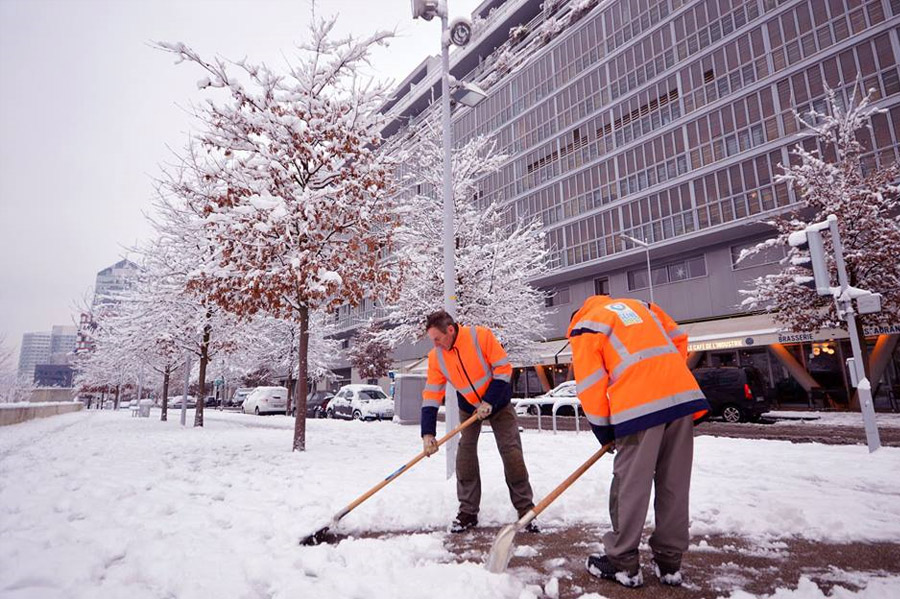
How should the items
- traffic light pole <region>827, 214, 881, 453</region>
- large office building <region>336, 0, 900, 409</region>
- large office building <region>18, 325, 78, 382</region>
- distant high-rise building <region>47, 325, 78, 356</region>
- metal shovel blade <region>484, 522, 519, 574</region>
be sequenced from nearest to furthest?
metal shovel blade <region>484, 522, 519, 574</region> < traffic light pole <region>827, 214, 881, 453</region> < large office building <region>336, 0, 900, 409</region> < large office building <region>18, 325, 78, 382</region> < distant high-rise building <region>47, 325, 78, 356</region>

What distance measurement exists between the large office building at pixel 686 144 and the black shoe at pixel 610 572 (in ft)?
51.0

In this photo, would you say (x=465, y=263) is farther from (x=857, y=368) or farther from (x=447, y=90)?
(x=857, y=368)

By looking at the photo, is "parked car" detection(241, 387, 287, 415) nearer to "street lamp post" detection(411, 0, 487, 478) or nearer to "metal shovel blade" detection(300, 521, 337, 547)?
"street lamp post" detection(411, 0, 487, 478)

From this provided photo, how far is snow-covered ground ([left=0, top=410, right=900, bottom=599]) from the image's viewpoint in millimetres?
2824

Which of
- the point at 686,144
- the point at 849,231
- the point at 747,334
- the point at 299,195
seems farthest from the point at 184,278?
the point at 686,144

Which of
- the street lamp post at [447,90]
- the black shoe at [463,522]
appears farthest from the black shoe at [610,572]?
the street lamp post at [447,90]

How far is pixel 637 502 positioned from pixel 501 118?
1583 inches

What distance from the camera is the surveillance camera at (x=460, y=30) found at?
7.23 meters

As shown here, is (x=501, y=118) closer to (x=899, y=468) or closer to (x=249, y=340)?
(x=249, y=340)

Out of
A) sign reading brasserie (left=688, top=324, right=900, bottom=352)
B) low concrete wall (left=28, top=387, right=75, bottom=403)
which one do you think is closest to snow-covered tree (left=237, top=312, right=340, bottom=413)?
low concrete wall (left=28, top=387, right=75, bottom=403)

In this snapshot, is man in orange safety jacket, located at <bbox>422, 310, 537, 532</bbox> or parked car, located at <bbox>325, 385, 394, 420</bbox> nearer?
man in orange safety jacket, located at <bbox>422, 310, 537, 532</bbox>

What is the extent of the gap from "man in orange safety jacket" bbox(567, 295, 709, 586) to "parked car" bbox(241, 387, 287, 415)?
83.7 feet

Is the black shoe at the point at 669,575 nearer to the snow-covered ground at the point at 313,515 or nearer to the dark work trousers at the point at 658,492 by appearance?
the dark work trousers at the point at 658,492

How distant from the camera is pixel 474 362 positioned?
13.9ft
